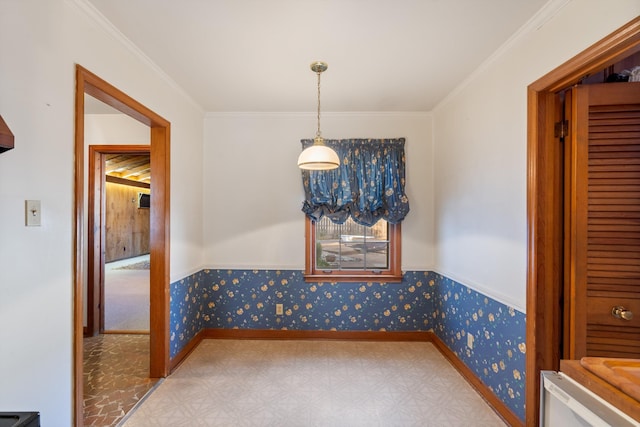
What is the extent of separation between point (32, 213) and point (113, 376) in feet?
6.33

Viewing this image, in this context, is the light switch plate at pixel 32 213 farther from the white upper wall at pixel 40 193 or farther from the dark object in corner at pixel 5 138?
the dark object in corner at pixel 5 138

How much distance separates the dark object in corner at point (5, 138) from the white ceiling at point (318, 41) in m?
0.96

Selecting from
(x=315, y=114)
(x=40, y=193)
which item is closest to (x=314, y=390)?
(x=40, y=193)

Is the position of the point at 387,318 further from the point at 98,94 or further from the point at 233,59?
the point at 98,94

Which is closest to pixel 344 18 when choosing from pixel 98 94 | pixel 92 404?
pixel 98 94

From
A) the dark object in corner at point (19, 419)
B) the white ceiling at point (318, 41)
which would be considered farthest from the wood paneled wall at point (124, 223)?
the dark object in corner at point (19, 419)

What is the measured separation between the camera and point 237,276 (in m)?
3.27

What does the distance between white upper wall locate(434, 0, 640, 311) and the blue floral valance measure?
54 cm

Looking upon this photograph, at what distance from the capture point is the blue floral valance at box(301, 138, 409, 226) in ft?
10.4

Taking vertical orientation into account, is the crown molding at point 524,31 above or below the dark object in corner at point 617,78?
above

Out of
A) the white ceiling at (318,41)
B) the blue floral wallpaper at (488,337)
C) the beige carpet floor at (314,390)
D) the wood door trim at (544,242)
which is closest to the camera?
the white ceiling at (318,41)

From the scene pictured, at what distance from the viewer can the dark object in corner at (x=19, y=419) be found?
2.96ft

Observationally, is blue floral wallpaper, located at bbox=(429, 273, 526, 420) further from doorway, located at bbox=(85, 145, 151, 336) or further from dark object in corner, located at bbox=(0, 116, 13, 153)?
doorway, located at bbox=(85, 145, 151, 336)

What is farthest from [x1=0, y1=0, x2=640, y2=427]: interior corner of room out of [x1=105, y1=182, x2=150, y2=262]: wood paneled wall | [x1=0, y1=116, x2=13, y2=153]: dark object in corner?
[x1=105, y1=182, x2=150, y2=262]: wood paneled wall
